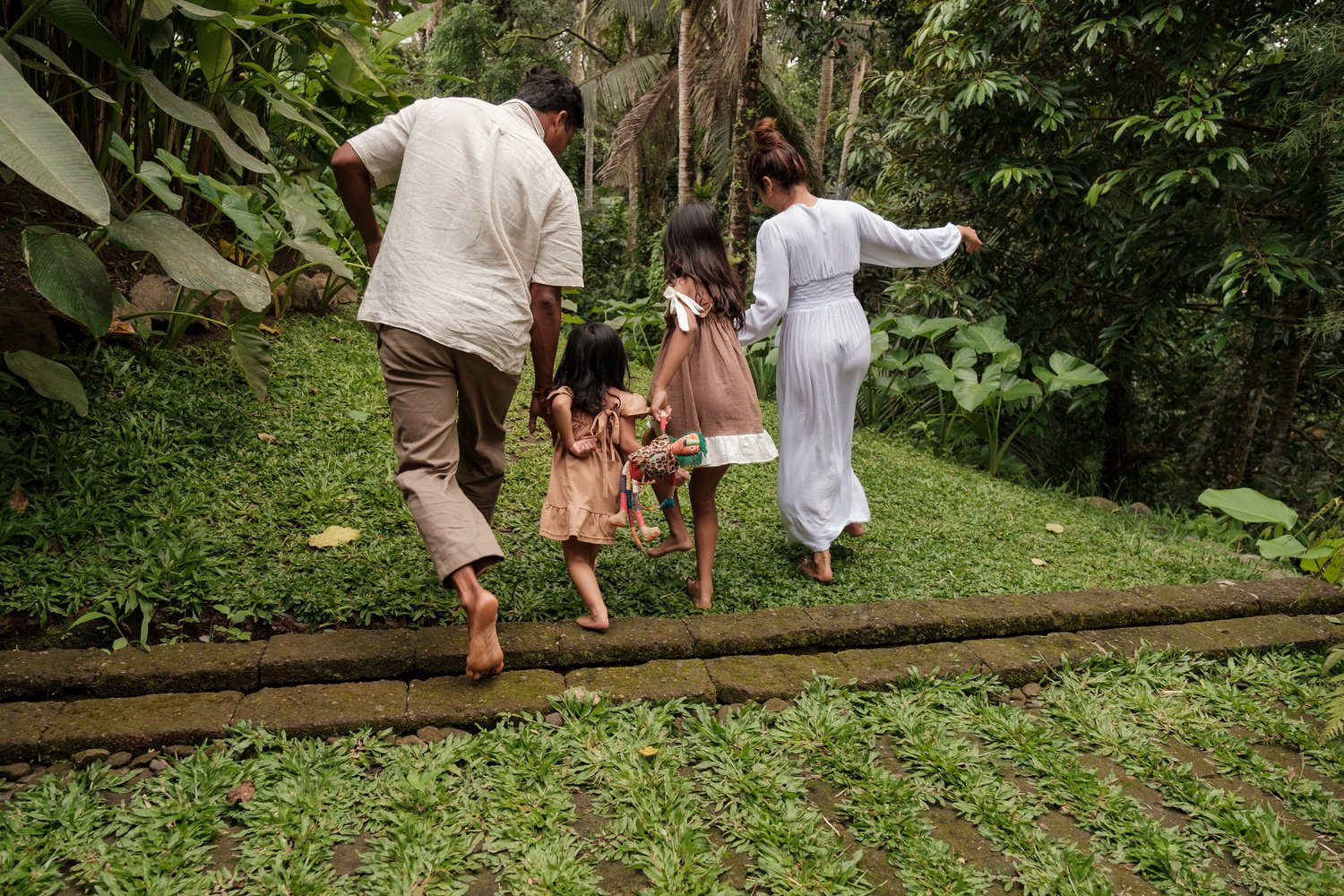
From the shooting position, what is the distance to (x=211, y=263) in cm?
307

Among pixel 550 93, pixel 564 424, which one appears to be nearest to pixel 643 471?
pixel 564 424

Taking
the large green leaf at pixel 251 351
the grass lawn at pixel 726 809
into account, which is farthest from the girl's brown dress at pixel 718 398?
the large green leaf at pixel 251 351

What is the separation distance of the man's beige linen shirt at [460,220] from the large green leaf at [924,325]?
4040 mm

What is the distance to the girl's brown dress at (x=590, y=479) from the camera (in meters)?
2.83

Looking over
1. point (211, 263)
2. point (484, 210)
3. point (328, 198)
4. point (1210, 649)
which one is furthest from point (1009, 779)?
point (328, 198)

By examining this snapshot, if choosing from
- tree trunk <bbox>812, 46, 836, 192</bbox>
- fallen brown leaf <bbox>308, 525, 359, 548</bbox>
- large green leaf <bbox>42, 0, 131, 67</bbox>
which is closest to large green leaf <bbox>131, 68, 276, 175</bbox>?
large green leaf <bbox>42, 0, 131, 67</bbox>

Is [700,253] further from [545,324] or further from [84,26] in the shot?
[84,26]

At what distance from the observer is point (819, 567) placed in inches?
140

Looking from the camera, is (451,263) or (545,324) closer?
(451,263)

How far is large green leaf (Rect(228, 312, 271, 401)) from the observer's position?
3596mm

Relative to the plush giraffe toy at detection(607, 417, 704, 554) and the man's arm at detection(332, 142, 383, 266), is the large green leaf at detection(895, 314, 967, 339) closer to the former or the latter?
the plush giraffe toy at detection(607, 417, 704, 554)

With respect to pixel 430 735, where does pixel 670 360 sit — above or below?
above

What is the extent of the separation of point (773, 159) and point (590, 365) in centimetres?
119

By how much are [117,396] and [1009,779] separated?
3.60 metres
